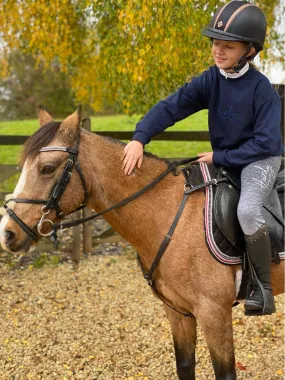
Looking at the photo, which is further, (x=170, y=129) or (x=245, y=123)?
(x=170, y=129)

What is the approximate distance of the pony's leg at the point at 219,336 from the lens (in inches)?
111

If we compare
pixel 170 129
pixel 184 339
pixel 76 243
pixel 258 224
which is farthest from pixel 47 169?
pixel 170 129

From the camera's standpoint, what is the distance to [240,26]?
275cm

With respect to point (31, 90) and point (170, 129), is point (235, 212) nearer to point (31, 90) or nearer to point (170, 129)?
point (170, 129)

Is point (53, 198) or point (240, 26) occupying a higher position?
point (240, 26)

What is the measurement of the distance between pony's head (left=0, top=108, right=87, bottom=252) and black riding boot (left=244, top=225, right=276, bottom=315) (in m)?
1.10

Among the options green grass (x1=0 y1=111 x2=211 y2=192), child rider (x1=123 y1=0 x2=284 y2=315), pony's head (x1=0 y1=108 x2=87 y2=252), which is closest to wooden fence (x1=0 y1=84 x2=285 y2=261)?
green grass (x1=0 y1=111 x2=211 y2=192)

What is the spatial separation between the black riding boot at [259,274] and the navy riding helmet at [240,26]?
1.05 m

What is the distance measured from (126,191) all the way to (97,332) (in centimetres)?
262

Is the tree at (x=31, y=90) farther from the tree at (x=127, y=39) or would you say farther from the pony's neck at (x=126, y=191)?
the pony's neck at (x=126, y=191)

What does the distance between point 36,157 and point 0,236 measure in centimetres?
49

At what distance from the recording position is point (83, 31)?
8898mm

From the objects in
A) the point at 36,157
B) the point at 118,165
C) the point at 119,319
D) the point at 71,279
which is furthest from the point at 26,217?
the point at 71,279

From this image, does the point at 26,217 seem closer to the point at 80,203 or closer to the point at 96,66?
the point at 80,203
